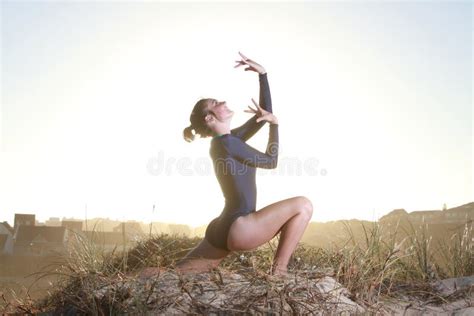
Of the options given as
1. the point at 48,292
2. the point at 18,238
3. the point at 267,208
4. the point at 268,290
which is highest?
the point at 267,208

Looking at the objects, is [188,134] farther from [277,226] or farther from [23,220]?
[23,220]

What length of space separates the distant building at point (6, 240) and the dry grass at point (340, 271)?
120 ft

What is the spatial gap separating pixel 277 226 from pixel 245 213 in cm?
26

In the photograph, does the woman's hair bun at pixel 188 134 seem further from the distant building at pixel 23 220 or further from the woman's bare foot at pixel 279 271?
the distant building at pixel 23 220

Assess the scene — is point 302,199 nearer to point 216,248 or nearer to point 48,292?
point 216,248

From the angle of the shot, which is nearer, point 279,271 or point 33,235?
point 279,271

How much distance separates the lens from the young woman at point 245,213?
3.96 m

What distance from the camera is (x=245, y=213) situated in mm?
4008

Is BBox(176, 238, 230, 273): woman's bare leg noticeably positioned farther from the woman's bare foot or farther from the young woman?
the woman's bare foot

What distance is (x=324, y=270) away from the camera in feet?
14.4

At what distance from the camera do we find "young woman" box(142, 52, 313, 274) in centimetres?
396

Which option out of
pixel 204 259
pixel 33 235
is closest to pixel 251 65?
pixel 204 259

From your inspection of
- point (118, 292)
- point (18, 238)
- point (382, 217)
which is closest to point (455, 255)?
point (382, 217)

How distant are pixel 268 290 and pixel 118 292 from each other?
3.37ft
